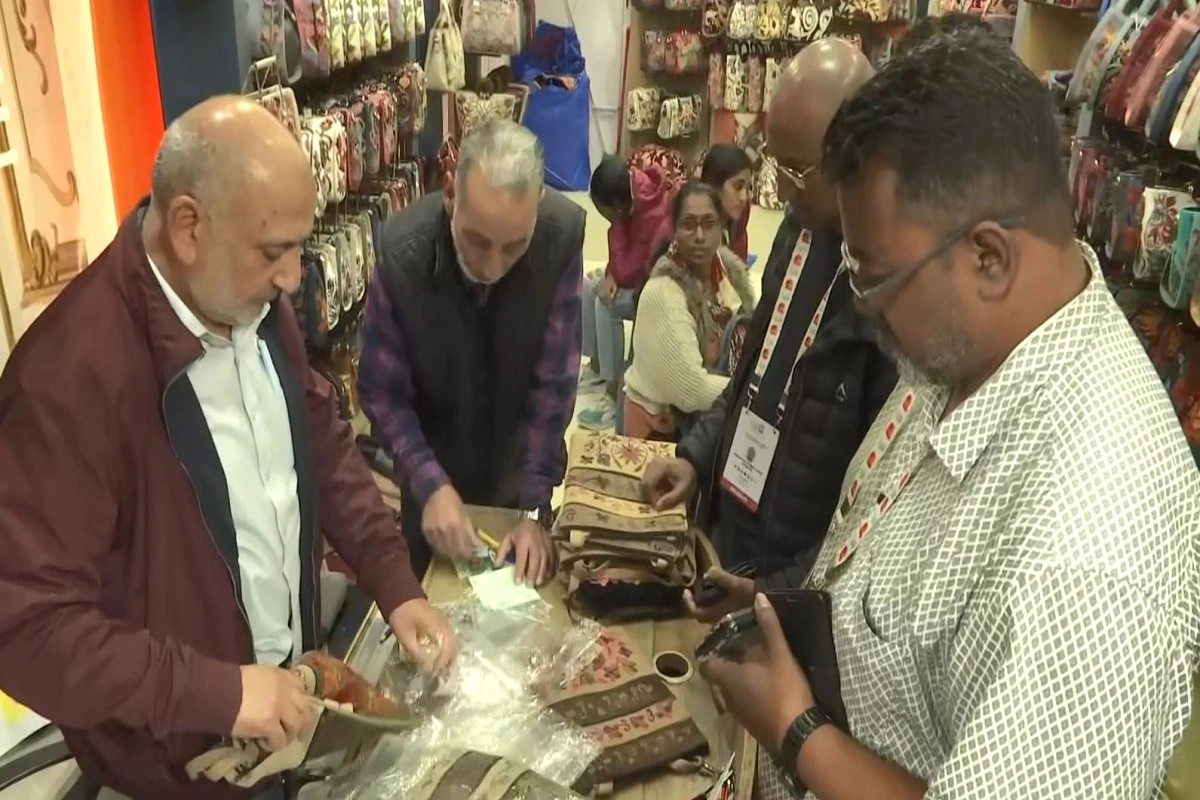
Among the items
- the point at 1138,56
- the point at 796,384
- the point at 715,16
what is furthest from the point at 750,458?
the point at 715,16

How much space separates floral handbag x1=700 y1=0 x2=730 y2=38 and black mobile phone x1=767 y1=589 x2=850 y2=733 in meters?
7.38

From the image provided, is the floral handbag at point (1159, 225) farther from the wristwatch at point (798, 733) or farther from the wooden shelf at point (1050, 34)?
the wristwatch at point (798, 733)

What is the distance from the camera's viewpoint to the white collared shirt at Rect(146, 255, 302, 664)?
59.0 inches

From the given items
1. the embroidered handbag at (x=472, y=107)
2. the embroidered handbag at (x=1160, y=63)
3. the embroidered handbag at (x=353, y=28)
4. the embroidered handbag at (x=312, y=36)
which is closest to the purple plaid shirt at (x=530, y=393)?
the embroidered handbag at (x=312, y=36)

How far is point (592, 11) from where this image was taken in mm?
9156

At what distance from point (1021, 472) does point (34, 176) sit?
1.93 m

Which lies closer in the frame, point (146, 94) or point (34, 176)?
point (34, 176)

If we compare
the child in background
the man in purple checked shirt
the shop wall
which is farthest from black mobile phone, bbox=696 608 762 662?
the child in background

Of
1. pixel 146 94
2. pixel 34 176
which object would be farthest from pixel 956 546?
pixel 146 94

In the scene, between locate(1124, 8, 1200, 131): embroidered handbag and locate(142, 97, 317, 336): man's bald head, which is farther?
locate(1124, 8, 1200, 131): embroidered handbag

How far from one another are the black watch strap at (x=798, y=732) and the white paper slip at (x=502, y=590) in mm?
772

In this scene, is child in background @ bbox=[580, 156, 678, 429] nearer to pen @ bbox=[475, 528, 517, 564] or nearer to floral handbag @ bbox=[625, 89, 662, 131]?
pen @ bbox=[475, 528, 517, 564]

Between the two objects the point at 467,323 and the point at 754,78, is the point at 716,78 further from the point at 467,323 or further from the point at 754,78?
the point at 467,323

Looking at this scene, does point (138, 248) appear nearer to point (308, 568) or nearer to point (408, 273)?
point (308, 568)
